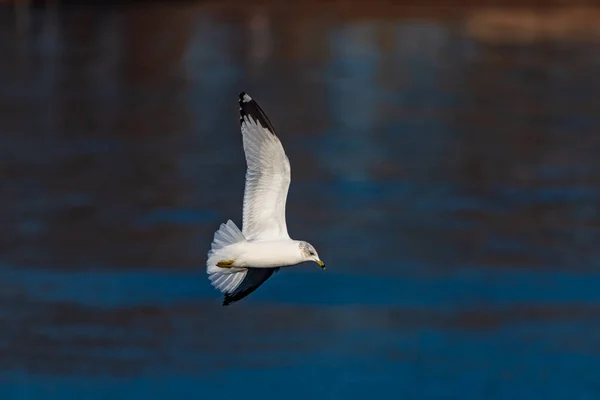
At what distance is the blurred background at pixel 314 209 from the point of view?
353 inches

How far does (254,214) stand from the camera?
707 cm

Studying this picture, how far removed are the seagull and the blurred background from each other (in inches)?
60.4

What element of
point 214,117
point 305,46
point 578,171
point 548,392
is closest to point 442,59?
point 305,46

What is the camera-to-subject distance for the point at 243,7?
83.9 ft

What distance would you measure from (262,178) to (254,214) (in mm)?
182

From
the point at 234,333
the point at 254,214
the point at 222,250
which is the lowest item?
the point at 234,333

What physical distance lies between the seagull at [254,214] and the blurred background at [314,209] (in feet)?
5.04

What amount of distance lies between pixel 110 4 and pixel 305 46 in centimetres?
558

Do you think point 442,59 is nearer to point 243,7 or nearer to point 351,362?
point 243,7

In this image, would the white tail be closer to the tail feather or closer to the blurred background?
the tail feather

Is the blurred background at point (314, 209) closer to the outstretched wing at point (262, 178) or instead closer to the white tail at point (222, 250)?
the white tail at point (222, 250)

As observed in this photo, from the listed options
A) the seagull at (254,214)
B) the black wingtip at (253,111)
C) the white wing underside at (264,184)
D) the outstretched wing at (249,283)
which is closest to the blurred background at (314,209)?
the outstretched wing at (249,283)

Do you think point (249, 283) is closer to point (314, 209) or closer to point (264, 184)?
point (264, 184)

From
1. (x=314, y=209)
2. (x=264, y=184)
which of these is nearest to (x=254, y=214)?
(x=264, y=184)
